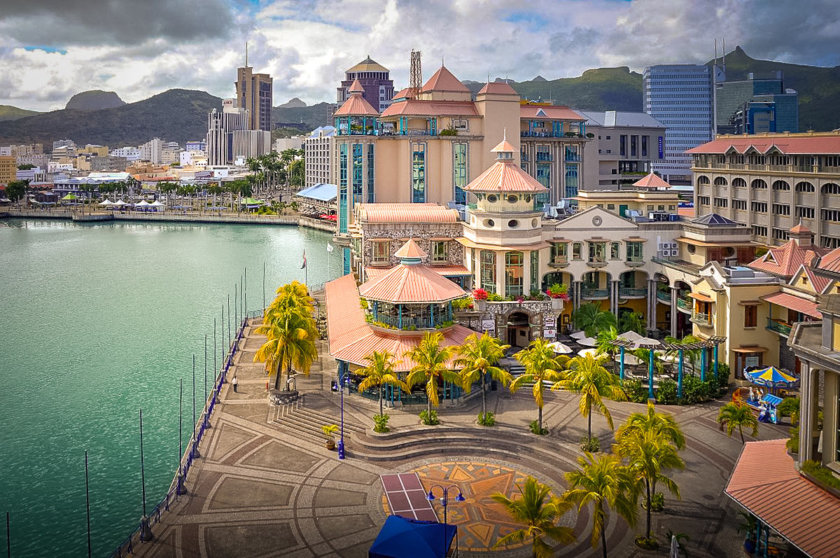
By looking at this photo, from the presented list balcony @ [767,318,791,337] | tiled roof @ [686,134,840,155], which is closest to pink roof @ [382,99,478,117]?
tiled roof @ [686,134,840,155]

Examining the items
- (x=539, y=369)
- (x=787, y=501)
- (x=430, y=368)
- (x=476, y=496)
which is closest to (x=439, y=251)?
(x=430, y=368)

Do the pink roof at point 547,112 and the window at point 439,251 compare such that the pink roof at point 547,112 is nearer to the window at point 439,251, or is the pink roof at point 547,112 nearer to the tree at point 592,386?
the window at point 439,251

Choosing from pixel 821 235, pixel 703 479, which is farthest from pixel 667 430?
A: pixel 821 235

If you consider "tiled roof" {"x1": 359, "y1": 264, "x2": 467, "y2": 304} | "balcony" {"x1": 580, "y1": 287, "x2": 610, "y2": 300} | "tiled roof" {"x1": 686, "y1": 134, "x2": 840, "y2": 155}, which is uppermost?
→ "tiled roof" {"x1": 686, "y1": 134, "x2": 840, "y2": 155}

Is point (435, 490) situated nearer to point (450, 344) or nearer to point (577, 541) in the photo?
point (577, 541)

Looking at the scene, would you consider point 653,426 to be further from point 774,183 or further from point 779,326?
point 774,183

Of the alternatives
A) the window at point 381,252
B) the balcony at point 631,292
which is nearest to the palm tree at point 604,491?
the balcony at point 631,292

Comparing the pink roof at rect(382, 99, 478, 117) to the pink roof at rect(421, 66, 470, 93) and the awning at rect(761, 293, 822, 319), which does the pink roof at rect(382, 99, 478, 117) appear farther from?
the awning at rect(761, 293, 822, 319)
